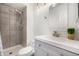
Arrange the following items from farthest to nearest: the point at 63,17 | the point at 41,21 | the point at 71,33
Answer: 1. the point at 41,21
2. the point at 63,17
3. the point at 71,33

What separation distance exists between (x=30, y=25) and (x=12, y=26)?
34cm

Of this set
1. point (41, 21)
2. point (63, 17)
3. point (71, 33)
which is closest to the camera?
point (71, 33)

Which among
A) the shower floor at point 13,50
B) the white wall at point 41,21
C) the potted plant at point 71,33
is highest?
the white wall at point 41,21

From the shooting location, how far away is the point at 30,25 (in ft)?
4.54

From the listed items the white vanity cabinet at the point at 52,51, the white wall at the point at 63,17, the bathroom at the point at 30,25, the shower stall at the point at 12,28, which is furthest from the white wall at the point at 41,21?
the white vanity cabinet at the point at 52,51

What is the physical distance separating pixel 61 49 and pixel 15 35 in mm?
920

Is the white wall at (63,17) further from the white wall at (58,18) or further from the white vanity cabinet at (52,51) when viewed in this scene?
the white vanity cabinet at (52,51)

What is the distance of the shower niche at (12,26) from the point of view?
128 centimetres

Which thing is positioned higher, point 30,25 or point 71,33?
point 30,25

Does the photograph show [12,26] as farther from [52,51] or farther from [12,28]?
[52,51]

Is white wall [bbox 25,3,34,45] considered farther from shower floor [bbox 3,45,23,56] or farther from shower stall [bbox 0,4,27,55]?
shower floor [bbox 3,45,23,56]

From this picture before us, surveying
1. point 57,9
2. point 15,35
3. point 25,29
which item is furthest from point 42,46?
point 57,9

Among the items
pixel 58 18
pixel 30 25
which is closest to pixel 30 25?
pixel 30 25

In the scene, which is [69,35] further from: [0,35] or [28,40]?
[0,35]
